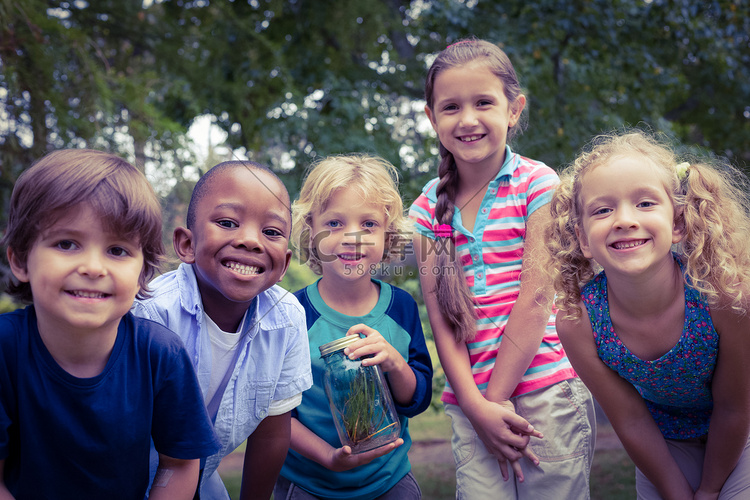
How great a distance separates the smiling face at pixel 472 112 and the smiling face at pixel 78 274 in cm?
115

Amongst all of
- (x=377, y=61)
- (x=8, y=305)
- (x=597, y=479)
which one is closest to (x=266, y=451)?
(x=597, y=479)

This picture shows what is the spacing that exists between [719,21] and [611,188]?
3.65m

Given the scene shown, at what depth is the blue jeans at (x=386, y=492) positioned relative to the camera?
1951 mm

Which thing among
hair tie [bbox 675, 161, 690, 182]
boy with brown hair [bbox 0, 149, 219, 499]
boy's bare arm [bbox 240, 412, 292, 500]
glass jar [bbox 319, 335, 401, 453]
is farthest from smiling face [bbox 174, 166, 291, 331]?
hair tie [bbox 675, 161, 690, 182]

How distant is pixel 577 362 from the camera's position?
1863 mm

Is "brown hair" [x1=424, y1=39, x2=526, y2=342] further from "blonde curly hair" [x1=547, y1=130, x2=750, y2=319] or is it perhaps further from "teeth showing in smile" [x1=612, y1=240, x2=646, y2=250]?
"teeth showing in smile" [x1=612, y1=240, x2=646, y2=250]

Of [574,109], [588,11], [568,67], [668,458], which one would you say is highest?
[588,11]

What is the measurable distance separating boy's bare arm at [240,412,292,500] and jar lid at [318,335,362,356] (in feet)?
0.79

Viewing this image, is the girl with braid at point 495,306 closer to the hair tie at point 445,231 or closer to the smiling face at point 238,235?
the hair tie at point 445,231

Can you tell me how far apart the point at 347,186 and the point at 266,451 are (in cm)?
88

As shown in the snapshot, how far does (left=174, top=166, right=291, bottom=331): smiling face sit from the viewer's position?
160cm

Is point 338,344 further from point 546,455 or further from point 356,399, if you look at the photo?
point 546,455

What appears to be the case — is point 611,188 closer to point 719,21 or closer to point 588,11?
point 588,11

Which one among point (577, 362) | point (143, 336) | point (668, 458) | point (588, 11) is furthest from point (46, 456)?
point (588, 11)
